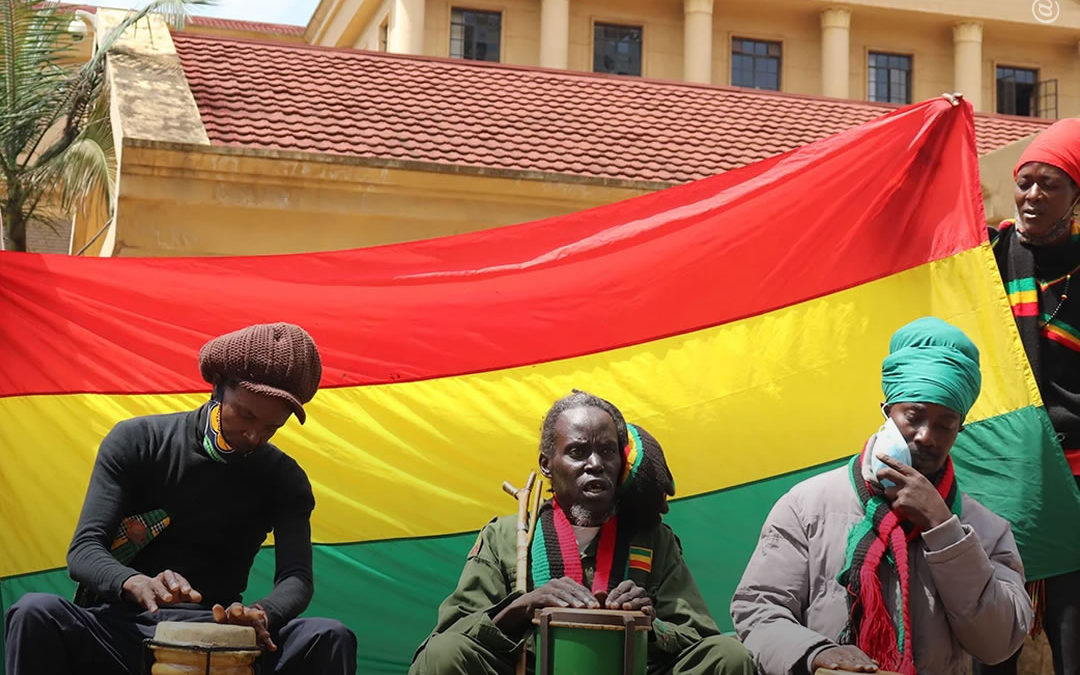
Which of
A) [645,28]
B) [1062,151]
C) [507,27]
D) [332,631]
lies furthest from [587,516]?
[645,28]

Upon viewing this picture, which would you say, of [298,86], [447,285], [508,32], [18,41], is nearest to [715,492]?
[447,285]

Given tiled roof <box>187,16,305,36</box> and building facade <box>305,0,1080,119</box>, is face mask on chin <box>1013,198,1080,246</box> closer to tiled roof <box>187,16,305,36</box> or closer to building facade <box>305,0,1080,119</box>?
building facade <box>305,0,1080,119</box>

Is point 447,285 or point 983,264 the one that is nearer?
point 983,264

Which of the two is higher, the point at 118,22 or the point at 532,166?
the point at 118,22

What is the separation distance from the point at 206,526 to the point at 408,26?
2775cm

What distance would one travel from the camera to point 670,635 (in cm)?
438

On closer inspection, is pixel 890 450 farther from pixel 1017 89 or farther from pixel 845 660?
pixel 1017 89

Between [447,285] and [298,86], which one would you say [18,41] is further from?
[447,285]

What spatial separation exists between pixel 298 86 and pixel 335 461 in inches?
323

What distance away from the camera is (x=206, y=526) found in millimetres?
4465

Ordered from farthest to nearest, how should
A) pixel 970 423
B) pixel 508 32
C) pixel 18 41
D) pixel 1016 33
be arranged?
pixel 1016 33 → pixel 508 32 → pixel 18 41 → pixel 970 423

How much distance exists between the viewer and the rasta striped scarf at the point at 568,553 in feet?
14.9

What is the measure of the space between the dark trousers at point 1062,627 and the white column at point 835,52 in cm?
2867

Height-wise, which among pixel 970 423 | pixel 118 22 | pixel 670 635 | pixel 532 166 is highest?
pixel 118 22
